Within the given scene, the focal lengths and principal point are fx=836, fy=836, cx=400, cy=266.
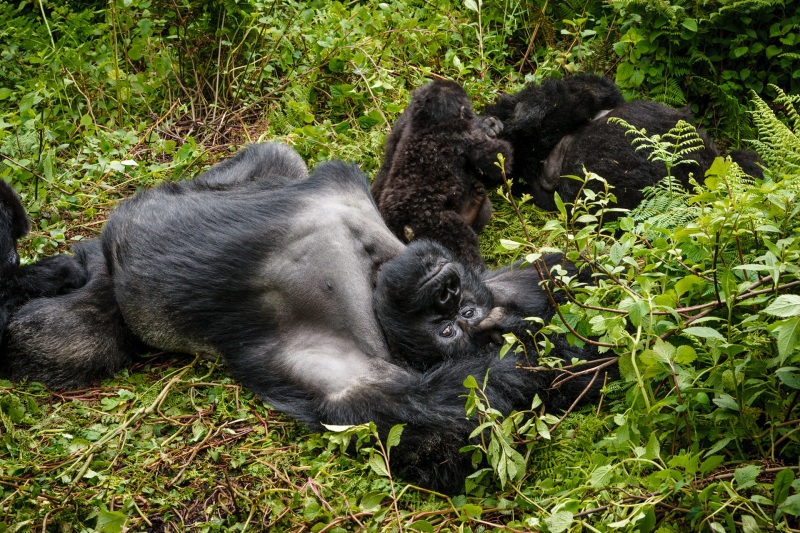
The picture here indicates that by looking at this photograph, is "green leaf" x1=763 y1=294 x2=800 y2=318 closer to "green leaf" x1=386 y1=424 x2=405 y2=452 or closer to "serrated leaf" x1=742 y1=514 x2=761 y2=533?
"serrated leaf" x1=742 y1=514 x2=761 y2=533

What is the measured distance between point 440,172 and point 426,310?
88 centimetres

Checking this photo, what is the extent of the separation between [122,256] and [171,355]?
44 cm

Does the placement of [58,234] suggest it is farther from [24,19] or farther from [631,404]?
[631,404]

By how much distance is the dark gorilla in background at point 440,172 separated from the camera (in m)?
3.56

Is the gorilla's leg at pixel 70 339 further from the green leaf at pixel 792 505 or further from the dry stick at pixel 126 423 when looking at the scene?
the green leaf at pixel 792 505

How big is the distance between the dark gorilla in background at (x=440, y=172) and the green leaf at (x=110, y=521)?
66.4 inches

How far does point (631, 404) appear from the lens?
2375mm

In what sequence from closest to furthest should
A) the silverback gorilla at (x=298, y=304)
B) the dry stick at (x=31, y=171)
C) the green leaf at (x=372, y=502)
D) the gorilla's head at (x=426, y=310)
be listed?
the green leaf at (x=372, y=502)
the silverback gorilla at (x=298, y=304)
the gorilla's head at (x=426, y=310)
the dry stick at (x=31, y=171)

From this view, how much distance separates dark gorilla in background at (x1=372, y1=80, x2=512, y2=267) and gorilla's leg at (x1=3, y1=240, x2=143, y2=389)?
3.96 feet

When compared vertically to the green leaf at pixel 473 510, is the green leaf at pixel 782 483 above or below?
above

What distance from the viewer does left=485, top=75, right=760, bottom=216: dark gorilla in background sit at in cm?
374

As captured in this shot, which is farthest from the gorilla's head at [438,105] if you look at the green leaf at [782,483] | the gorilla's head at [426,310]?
the green leaf at [782,483]

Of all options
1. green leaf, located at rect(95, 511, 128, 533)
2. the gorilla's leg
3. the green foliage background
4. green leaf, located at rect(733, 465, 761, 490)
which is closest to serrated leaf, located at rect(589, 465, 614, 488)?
the green foliage background

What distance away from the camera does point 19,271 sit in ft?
10.6
